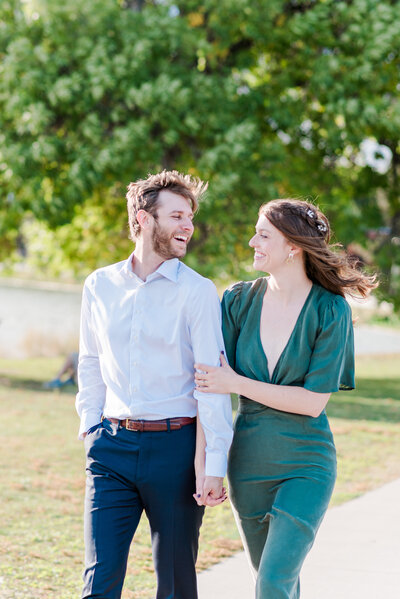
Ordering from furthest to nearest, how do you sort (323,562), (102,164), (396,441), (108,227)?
(108,227) → (102,164) → (396,441) → (323,562)

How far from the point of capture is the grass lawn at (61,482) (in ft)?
16.4

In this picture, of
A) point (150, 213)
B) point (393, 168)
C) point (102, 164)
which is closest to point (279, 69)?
point (393, 168)

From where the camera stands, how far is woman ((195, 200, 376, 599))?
3.21 metres

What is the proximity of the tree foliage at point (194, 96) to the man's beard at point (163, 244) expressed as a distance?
382 inches


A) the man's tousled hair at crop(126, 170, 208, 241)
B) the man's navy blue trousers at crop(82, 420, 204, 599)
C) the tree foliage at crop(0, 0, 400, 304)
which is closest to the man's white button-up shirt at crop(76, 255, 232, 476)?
the man's navy blue trousers at crop(82, 420, 204, 599)

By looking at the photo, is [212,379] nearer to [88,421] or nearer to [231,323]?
[231,323]

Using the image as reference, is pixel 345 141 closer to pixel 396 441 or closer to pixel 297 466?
pixel 396 441

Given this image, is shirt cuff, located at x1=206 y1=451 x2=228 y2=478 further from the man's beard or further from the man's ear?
the man's ear

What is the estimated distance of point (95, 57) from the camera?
42.9 ft

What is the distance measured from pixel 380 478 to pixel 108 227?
29.9 ft

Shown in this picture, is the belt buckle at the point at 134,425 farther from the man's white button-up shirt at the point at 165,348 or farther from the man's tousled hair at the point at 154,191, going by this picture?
the man's tousled hair at the point at 154,191

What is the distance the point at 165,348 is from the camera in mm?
3232

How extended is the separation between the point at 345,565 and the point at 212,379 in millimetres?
2460

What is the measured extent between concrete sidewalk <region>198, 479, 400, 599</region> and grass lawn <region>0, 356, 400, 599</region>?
34 cm
